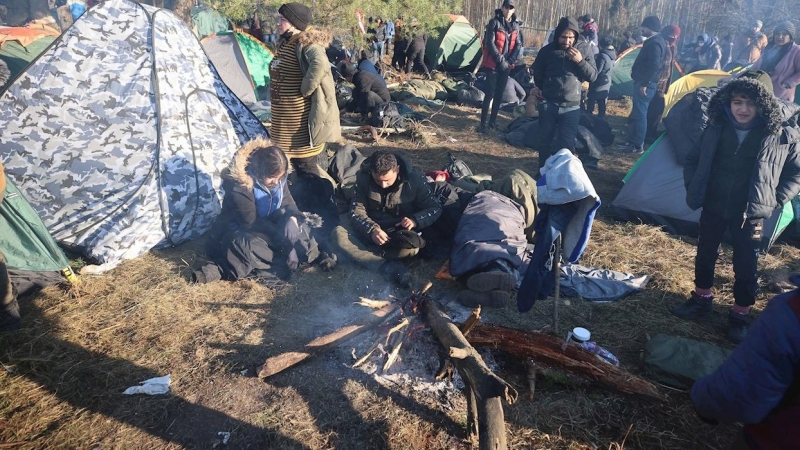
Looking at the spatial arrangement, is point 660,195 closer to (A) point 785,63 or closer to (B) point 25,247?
(A) point 785,63

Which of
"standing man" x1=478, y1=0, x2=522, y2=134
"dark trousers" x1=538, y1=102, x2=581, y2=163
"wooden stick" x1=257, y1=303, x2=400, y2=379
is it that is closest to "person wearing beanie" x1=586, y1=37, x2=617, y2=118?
"standing man" x1=478, y1=0, x2=522, y2=134

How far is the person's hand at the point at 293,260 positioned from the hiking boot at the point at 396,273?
2.69 ft

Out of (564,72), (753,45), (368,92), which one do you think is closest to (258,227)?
(564,72)

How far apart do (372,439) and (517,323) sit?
5.38ft

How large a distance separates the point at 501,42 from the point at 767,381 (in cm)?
776

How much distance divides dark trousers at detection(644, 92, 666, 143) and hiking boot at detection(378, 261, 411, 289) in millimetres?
6730

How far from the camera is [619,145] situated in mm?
8727

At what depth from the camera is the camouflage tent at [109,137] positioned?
4598mm

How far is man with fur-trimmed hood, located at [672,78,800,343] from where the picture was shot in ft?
11.1

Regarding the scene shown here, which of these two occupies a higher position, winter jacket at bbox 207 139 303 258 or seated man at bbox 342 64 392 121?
seated man at bbox 342 64 392 121

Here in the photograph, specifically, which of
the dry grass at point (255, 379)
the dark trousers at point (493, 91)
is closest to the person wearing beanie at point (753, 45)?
the dark trousers at point (493, 91)

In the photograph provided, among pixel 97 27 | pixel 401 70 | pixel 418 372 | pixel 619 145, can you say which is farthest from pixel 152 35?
pixel 401 70

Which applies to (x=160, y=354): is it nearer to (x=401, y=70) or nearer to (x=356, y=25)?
(x=356, y=25)

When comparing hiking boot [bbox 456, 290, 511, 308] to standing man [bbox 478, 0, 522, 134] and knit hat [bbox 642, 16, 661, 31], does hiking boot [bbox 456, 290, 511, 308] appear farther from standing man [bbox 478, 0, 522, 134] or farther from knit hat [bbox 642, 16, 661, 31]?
knit hat [bbox 642, 16, 661, 31]
